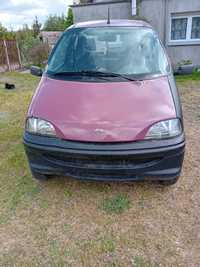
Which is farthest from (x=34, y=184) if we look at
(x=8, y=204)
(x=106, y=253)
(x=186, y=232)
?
(x=186, y=232)

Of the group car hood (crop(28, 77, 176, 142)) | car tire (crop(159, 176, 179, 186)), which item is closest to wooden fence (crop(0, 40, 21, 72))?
car hood (crop(28, 77, 176, 142))

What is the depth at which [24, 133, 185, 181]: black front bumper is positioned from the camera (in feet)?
7.64

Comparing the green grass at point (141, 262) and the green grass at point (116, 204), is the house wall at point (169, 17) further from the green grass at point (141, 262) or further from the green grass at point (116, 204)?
the green grass at point (141, 262)

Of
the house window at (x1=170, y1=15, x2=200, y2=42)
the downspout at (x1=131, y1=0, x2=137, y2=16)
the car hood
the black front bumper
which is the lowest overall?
the black front bumper

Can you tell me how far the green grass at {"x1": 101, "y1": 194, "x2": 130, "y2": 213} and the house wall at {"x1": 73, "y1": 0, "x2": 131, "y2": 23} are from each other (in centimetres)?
923

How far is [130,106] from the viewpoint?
2.50m

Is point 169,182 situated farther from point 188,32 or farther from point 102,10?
point 102,10

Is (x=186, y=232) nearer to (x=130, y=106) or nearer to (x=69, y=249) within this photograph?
(x=69, y=249)

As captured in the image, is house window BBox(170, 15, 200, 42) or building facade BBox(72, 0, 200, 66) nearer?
building facade BBox(72, 0, 200, 66)

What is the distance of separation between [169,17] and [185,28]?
2.48ft

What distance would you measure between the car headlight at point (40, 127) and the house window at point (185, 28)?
9.01m

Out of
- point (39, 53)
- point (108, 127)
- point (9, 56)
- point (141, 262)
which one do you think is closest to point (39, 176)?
point (108, 127)

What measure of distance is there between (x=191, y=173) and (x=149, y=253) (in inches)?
54.1

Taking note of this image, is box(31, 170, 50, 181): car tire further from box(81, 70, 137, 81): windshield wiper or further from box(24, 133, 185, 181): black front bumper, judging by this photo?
box(81, 70, 137, 81): windshield wiper
